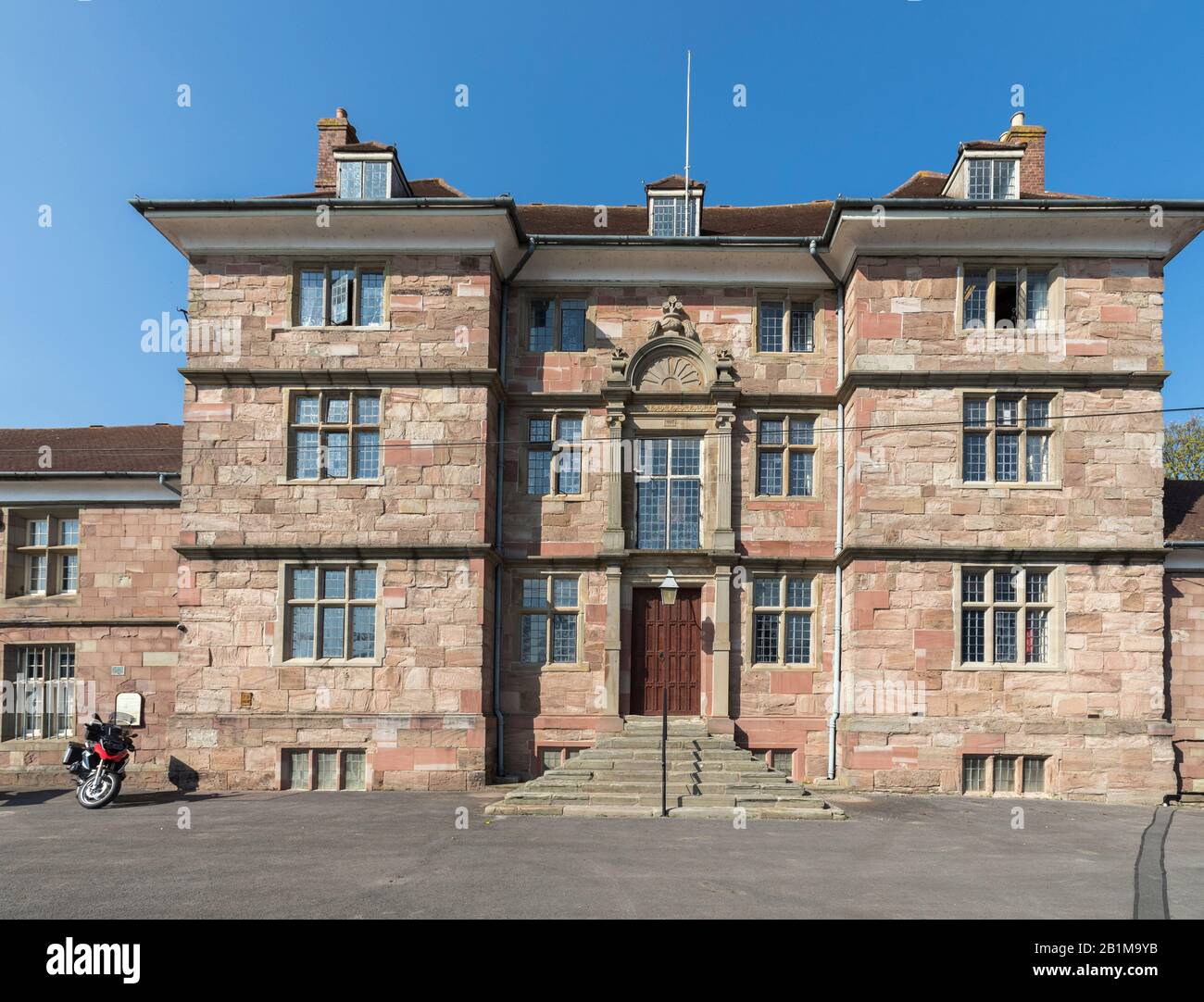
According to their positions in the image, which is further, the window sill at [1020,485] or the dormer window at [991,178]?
the dormer window at [991,178]

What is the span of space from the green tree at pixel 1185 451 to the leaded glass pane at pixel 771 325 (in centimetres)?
2686

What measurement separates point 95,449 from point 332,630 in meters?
7.49

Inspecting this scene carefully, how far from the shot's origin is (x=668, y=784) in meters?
16.0

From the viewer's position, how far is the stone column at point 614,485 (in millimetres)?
18531

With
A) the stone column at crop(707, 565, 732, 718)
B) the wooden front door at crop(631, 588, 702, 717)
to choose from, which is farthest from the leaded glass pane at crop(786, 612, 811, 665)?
the wooden front door at crop(631, 588, 702, 717)

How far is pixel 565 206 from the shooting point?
2216 centimetres

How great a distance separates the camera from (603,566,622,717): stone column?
18250mm

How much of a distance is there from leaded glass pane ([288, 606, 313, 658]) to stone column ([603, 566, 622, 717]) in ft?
17.1

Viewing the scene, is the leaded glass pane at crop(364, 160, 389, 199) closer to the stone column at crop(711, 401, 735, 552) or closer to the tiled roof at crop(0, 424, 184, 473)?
the tiled roof at crop(0, 424, 184, 473)

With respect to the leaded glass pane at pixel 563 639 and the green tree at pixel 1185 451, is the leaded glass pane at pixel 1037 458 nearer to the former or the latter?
the leaded glass pane at pixel 563 639

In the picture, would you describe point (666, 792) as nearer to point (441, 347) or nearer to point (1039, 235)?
point (441, 347)

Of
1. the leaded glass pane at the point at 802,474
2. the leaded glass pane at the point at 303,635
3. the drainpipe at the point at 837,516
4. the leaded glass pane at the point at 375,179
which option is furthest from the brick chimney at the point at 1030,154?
the leaded glass pane at the point at 303,635
